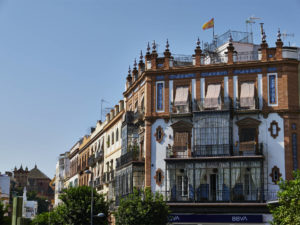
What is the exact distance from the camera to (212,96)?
44250 millimetres

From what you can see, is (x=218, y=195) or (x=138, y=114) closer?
(x=218, y=195)

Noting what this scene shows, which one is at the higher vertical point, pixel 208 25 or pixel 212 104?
pixel 208 25

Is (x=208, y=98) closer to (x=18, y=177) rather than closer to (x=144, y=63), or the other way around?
(x=144, y=63)

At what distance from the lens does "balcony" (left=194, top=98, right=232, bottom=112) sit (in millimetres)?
43531

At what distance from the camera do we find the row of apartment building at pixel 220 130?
42.1m

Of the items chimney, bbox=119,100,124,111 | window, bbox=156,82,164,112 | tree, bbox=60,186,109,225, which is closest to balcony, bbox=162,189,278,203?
tree, bbox=60,186,109,225

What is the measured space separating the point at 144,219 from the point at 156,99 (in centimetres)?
1067

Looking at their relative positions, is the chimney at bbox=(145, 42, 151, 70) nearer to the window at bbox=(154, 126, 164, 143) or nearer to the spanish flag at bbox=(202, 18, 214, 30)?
the window at bbox=(154, 126, 164, 143)

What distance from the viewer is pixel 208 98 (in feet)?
145

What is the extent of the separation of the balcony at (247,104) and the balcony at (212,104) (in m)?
0.68

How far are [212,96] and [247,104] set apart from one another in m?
2.81

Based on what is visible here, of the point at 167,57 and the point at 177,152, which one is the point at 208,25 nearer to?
the point at 167,57

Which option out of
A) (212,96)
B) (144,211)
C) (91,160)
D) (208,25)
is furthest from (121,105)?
(144,211)

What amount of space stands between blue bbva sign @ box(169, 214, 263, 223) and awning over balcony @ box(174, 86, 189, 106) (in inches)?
349
